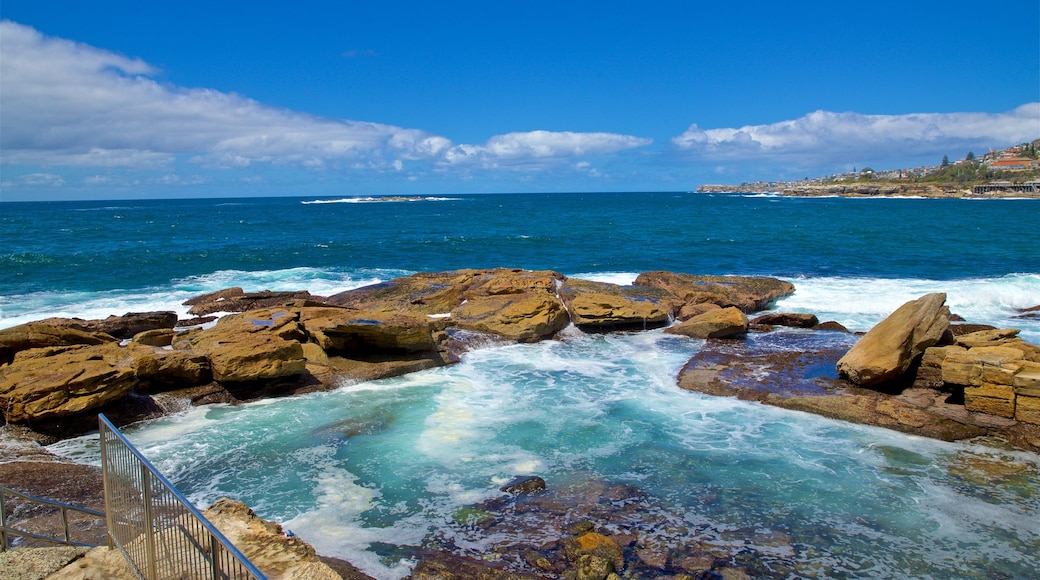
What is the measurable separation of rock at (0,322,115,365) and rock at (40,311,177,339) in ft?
13.1

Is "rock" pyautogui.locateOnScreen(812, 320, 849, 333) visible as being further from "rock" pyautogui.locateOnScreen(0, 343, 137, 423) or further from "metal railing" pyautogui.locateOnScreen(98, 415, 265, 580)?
"metal railing" pyautogui.locateOnScreen(98, 415, 265, 580)

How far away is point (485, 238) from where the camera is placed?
6097 centimetres

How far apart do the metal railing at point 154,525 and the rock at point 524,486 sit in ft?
18.3

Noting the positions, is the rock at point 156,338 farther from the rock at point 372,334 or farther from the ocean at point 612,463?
the ocean at point 612,463

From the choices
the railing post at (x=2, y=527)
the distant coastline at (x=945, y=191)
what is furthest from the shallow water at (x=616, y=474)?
the distant coastline at (x=945, y=191)

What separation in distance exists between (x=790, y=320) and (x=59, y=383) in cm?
2116

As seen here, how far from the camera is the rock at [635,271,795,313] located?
81.4ft

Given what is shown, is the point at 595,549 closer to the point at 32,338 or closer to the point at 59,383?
the point at 59,383

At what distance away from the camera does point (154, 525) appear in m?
5.77

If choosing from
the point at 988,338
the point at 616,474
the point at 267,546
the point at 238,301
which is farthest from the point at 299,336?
the point at 988,338

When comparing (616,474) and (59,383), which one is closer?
(616,474)

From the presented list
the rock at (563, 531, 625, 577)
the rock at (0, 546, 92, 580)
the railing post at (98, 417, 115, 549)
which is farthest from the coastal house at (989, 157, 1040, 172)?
the rock at (0, 546, 92, 580)

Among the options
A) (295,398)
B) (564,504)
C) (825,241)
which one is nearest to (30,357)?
(295,398)

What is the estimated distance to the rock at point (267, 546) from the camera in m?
6.93
